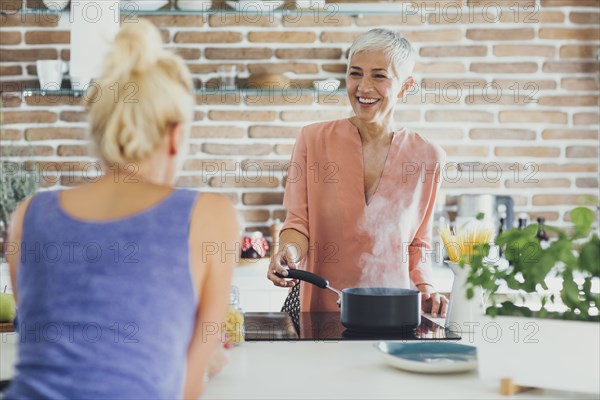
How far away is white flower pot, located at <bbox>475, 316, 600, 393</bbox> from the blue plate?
0.11 metres

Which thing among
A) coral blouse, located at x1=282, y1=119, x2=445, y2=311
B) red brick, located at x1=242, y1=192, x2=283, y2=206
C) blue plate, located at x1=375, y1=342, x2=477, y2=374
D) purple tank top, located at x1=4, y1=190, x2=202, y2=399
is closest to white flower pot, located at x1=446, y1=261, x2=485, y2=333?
blue plate, located at x1=375, y1=342, x2=477, y2=374

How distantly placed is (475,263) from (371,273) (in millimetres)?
1074

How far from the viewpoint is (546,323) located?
4.30 ft

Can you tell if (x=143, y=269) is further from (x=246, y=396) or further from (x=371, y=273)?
(x=371, y=273)

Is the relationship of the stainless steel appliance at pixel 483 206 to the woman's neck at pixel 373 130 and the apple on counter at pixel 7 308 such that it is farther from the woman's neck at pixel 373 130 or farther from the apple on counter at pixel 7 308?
the apple on counter at pixel 7 308

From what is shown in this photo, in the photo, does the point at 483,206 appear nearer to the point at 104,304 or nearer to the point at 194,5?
the point at 194,5

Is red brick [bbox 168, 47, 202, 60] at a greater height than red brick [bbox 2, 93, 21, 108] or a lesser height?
greater

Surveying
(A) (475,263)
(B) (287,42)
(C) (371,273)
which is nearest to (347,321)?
(A) (475,263)

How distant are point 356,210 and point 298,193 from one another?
20 cm

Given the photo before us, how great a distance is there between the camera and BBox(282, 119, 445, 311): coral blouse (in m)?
2.44

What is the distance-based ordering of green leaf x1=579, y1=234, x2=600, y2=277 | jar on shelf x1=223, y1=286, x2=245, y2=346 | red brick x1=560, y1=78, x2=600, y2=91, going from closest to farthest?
green leaf x1=579, y1=234, x2=600, y2=277 < jar on shelf x1=223, y1=286, x2=245, y2=346 < red brick x1=560, y1=78, x2=600, y2=91

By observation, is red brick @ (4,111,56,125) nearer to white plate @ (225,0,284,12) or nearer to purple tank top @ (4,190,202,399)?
white plate @ (225,0,284,12)

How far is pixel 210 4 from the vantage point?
3.74m

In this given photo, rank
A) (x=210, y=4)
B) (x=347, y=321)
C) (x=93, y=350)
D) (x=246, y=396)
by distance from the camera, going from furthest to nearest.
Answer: (x=210, y=4) → (x=347, y=321) → (x=246, y=396) → (x=93, y=350)
